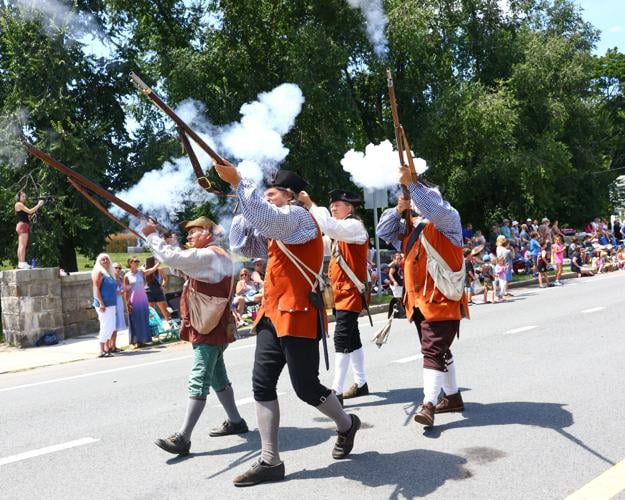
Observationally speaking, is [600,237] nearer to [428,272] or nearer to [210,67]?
[210,67]

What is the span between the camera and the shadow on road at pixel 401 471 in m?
4.08

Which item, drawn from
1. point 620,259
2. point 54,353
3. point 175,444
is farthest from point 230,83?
point 620,259

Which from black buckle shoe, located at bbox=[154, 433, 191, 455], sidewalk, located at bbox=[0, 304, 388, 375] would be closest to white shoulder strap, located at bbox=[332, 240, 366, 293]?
black buckle shoe, located at bbox=[154, 433, 191, 455]

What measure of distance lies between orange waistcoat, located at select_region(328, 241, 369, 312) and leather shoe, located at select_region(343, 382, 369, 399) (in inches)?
33.9

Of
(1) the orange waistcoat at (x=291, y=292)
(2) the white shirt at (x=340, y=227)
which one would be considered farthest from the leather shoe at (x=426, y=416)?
(2) the white shirt at (x=340, y=227)

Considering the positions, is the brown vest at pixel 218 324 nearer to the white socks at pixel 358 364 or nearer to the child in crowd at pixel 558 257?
the white socks at pixel 358 364

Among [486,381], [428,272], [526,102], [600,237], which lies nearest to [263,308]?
[428,272]

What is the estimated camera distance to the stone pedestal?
12.3 meters

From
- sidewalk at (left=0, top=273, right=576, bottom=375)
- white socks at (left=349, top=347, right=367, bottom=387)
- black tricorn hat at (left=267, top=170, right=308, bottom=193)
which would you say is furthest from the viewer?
sidewalk at (left=0, top=273, right=576, bottom=375)

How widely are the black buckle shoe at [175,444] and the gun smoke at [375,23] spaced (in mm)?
13943

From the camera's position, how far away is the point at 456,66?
27.5 meters

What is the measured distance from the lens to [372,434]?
520 cm

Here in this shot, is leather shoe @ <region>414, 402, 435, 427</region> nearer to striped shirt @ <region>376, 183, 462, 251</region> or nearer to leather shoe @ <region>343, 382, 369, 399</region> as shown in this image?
striped shirt @ <region>376, 183, 462, 251</region>

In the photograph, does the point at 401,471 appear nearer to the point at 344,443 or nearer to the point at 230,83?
the point at 344,443
